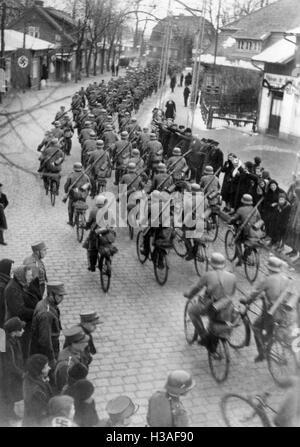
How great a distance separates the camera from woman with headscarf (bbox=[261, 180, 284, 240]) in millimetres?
12086

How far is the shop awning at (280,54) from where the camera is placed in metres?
25.5

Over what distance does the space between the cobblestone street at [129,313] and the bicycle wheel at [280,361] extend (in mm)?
146

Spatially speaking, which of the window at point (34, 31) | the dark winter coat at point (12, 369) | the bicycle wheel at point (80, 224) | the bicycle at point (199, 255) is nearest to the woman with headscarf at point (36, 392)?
the dark winter coat at point (12, 369)

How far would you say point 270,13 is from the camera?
30891 millimetres

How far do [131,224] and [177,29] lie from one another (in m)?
73.5

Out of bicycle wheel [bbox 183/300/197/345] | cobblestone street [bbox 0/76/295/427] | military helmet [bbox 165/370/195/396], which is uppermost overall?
military helmet [bbox 165/370/195/396]

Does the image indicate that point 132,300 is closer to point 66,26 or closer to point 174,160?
point 174,160

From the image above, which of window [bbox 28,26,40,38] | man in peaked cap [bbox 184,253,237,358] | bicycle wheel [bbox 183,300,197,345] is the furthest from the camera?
window [bbox 28,26,40,38]

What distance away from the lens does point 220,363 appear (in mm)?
7555

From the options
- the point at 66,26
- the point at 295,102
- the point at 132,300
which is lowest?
the point at 132,300

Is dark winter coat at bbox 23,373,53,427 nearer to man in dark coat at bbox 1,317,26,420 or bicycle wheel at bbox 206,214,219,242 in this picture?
man in dark coat at bbox 1,317,26,420

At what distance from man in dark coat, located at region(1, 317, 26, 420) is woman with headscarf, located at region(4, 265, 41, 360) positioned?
0.74 meters

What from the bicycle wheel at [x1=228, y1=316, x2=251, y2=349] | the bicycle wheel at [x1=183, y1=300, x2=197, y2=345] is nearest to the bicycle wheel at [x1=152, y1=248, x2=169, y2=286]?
the bicycle wheel at [x1=183, y1=300, x2=197, y2=345]
